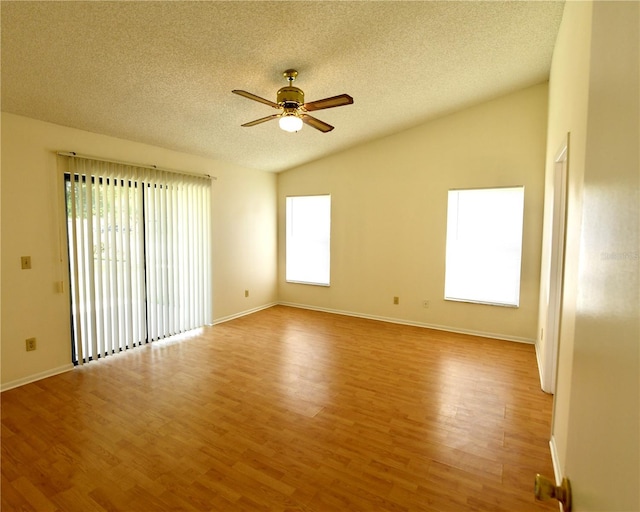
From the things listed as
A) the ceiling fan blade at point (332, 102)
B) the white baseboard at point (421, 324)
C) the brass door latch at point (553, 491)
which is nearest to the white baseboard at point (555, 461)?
the brass door latch at point (553, 491)

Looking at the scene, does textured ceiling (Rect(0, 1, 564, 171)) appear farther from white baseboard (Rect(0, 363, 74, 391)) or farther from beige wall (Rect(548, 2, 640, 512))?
white baseboard (Rect(0, 363, 74, 391))

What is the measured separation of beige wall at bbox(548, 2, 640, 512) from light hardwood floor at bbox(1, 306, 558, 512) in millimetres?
1541

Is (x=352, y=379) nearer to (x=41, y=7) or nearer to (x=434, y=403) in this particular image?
(x=434, y=403)

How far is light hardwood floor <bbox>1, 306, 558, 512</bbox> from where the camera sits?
1.88 m

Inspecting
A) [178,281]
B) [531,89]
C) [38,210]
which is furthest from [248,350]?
[531,89]

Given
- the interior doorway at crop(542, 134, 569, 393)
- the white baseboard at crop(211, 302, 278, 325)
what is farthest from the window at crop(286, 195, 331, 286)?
the interior doorway at crop(542, 134, 569, 393)

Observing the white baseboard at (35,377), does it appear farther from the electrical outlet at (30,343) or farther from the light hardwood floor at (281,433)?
the electrical outlet at (30,343)

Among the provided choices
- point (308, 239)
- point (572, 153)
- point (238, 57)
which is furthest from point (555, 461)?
point (308, 239)

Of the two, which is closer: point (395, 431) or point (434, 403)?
point (395, 431)

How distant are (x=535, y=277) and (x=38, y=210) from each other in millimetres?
5560

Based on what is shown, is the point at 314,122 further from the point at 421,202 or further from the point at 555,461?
the point at 555,461

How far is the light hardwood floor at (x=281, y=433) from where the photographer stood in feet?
6.16

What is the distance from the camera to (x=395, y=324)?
5172 millimetres

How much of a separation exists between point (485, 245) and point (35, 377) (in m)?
5.35
